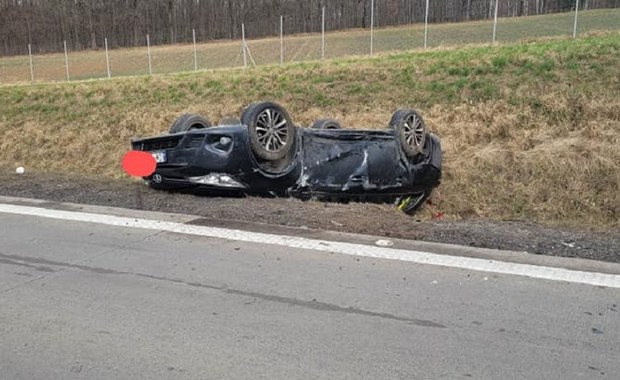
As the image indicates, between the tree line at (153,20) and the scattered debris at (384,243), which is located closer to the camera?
the scattered debris at (384,243)

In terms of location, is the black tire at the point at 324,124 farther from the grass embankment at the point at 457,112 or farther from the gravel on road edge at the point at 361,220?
the grass embankment at the point at 457,112

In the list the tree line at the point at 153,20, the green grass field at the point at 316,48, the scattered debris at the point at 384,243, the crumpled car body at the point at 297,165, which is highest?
the tree line at the point at 153,20

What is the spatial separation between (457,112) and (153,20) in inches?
1761

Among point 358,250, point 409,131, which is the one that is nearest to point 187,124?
point 409,131

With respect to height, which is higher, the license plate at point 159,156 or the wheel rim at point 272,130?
Answer: the wheel rim at point 272,130

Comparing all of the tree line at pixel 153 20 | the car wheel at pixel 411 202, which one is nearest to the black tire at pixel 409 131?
the car wheel at pixel 411 202

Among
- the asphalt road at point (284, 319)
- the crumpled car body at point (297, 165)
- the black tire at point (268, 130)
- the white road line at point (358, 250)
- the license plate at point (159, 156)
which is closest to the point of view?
the asphalt road at point (284, 319)

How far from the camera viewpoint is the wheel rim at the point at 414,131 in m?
7.09

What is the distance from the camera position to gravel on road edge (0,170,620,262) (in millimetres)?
5438

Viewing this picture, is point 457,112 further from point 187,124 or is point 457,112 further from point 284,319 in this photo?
point 284,319

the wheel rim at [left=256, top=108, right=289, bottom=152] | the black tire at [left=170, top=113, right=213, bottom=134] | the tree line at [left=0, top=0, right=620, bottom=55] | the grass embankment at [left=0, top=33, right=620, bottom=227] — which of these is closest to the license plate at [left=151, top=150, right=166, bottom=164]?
the black tire at [left=170, top=113, right=213, bottom=134]

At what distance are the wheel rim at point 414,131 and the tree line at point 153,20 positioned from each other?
35.3 m

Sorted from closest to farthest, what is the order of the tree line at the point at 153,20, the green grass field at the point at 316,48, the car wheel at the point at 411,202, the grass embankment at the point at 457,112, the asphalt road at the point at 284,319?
the asphalt road at the point at 284,319, the car wheel at the point at 411,202, the grass embankment at the point at 457,112, the green grass field at the point at 316,48, the tree line at the point at 153,20

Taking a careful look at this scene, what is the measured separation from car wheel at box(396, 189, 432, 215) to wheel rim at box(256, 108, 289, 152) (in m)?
1.68
